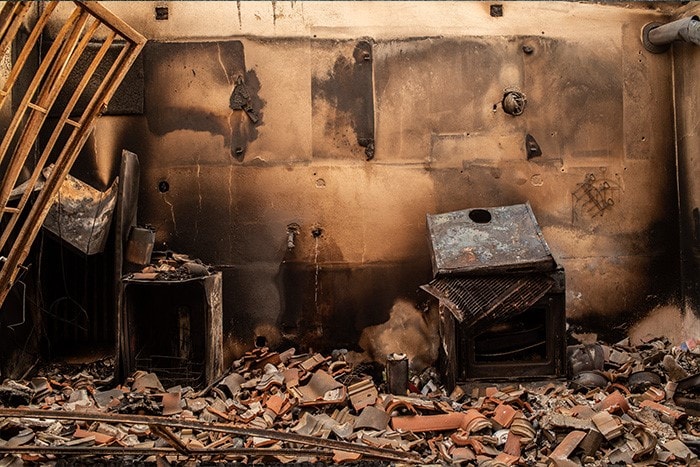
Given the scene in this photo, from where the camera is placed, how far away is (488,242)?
6.77 meters

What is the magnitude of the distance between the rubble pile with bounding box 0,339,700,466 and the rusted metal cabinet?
31cm

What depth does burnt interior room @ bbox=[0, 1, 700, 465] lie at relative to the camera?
25.1 ft

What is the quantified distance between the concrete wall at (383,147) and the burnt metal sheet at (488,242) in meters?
0.68

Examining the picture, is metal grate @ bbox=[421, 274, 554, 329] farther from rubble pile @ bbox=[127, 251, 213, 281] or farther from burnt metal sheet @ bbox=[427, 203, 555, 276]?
rubble pile @ bbox=[127, 251, 213, 281]

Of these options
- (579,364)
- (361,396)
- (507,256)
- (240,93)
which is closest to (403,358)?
(361,396)

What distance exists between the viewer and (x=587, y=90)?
8.00 meters

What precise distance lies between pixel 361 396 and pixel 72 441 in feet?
8.75

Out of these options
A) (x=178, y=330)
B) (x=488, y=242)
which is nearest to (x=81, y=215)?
(x=178, y=330)

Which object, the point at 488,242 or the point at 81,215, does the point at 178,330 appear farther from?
the point at 488,242

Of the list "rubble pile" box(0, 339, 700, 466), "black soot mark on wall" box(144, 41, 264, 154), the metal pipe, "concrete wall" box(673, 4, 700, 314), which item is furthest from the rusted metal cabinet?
the metal pipe

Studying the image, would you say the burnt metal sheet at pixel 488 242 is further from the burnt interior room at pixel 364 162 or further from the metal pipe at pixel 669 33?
the metal pipe at pixel 669 33

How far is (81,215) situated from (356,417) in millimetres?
3825

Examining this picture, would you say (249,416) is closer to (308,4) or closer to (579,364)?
(579,364)

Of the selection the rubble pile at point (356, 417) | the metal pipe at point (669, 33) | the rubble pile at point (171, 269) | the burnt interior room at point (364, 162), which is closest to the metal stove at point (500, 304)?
the rubble pile at point (356, 417)
